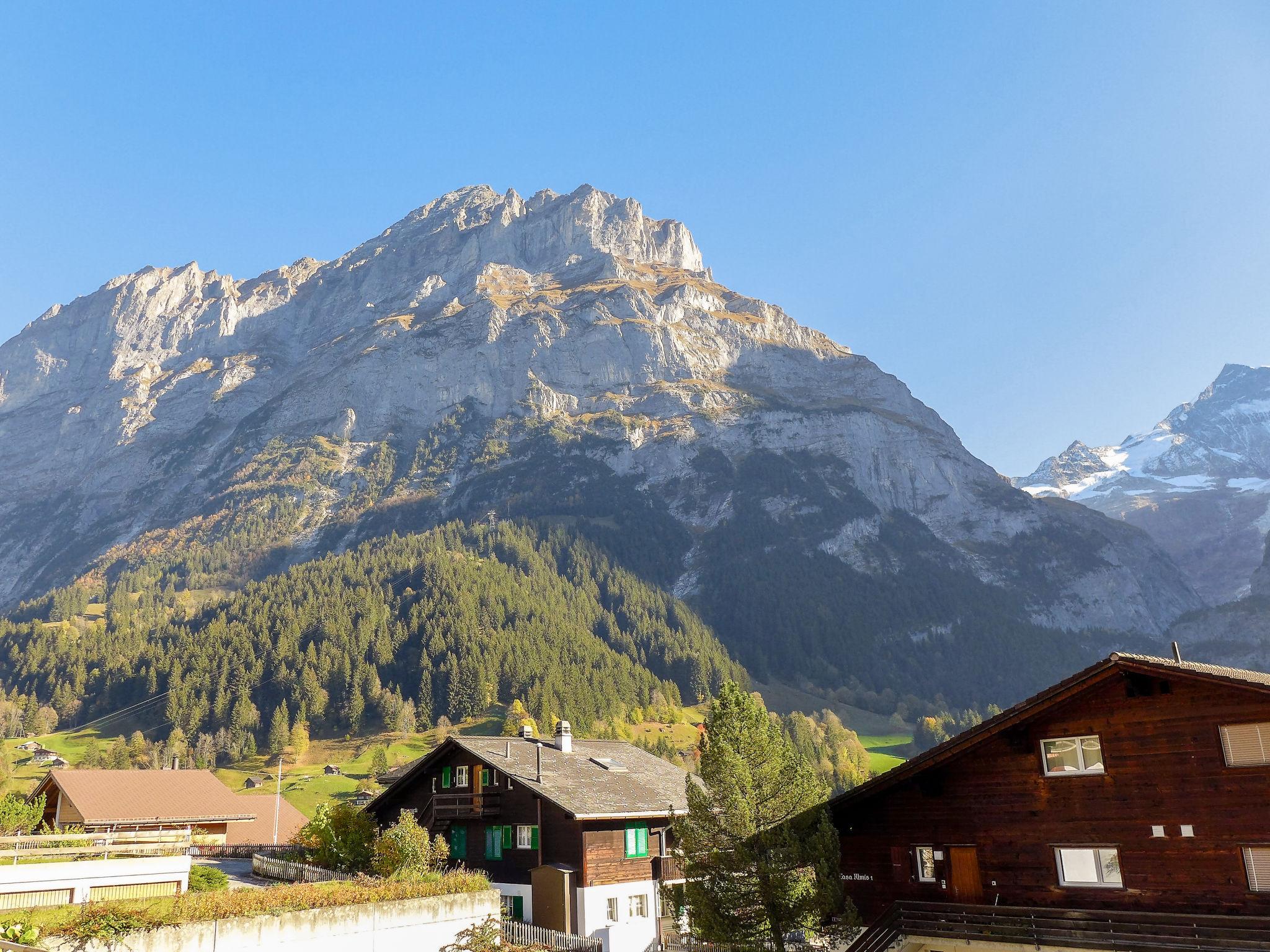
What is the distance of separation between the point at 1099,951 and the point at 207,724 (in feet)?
581

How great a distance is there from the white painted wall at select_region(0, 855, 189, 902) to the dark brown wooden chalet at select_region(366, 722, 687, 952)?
15.0 meters

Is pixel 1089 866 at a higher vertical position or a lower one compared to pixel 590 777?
lower

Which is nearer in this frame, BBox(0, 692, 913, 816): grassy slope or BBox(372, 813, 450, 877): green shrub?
BBox(372, 813, 450, 877): green shrub

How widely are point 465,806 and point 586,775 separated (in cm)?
670

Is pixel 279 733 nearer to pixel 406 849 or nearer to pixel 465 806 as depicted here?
pixel 465 806

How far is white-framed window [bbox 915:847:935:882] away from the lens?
29.3 m

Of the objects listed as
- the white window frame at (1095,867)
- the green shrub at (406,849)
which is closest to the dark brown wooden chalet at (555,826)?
the green shrub at (406,849)

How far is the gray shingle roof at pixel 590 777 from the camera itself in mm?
43875

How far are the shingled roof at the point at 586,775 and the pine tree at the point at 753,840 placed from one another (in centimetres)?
1148

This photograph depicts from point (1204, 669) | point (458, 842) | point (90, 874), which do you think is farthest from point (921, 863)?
point (90, 874)

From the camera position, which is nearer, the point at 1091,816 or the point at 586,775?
the point at 1091,816

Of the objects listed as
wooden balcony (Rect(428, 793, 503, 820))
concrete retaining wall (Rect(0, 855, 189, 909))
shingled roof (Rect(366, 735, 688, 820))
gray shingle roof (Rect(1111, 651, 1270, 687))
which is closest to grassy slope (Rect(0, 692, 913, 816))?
shingled roof (Rect(366, 735, 688, 820))

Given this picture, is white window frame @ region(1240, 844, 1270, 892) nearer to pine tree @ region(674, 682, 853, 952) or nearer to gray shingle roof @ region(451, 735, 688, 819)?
pine tree @ region(674, 682, 853, 952)

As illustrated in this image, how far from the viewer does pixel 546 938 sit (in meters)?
39.6
